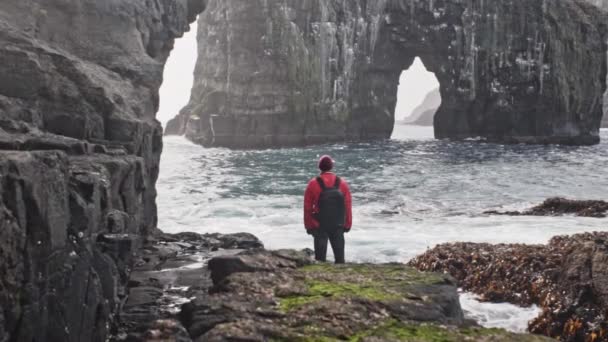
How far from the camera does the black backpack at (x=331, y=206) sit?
10656 mm

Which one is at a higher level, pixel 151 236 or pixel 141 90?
pixel 141 90

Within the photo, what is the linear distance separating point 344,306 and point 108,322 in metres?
3.41

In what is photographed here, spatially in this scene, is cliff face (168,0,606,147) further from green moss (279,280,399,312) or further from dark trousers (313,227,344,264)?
green moss (279,280,399,312)

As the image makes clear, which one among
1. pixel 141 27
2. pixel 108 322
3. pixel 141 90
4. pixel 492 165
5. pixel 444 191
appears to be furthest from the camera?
pixel 492 165

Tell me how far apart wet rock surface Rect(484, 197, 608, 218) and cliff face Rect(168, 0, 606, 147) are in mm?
53686

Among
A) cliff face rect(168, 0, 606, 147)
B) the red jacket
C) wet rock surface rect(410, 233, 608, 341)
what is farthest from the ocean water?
cliff face rect(168, 0, 606, 147)

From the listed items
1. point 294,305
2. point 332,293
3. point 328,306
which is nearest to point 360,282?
point 332,293

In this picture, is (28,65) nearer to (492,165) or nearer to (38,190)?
(38,190)

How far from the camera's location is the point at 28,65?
40.5 ft

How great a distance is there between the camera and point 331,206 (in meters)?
10.7

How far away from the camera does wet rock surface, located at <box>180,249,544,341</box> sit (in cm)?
685

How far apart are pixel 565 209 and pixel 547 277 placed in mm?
12849

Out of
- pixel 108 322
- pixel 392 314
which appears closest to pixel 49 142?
pixel 108 322

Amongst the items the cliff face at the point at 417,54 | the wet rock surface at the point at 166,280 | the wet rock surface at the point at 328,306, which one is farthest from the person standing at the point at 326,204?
the cliff face at the point at 417,54
